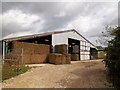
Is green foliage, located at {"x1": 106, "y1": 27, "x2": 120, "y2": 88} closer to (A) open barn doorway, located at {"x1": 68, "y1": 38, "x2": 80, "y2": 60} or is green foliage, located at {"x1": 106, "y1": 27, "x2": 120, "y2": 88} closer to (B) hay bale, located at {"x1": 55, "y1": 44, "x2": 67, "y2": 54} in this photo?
(B) hay bale, located at {"x1": 55, "y1": 44, "x2": 67, "y2": 54}

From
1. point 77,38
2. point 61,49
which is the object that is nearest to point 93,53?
point 77,38

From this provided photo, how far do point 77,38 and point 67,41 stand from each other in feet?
11.0

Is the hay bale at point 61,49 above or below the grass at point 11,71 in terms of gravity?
above

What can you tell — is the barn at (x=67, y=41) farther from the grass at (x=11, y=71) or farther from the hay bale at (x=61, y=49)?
the grass at (x=11, y=71)

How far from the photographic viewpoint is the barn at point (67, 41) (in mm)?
24531

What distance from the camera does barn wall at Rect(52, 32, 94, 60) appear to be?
89.2 feet

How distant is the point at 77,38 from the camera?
108 ft

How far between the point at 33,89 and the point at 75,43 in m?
23.7

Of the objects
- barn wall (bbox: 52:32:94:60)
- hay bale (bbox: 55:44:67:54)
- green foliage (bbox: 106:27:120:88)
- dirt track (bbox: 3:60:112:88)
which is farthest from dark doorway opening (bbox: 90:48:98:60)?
green foliage (bbox: 106:27:120:88)

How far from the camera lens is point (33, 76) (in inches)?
543

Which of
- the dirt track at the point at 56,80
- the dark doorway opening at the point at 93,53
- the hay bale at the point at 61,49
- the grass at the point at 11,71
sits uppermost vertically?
the hay bale at the point at 61,49

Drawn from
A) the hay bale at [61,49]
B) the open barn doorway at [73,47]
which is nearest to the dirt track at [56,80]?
the hay bale at [61,49]

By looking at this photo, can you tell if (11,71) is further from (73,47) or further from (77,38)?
(77,38)

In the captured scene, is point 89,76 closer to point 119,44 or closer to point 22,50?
point 119,44
